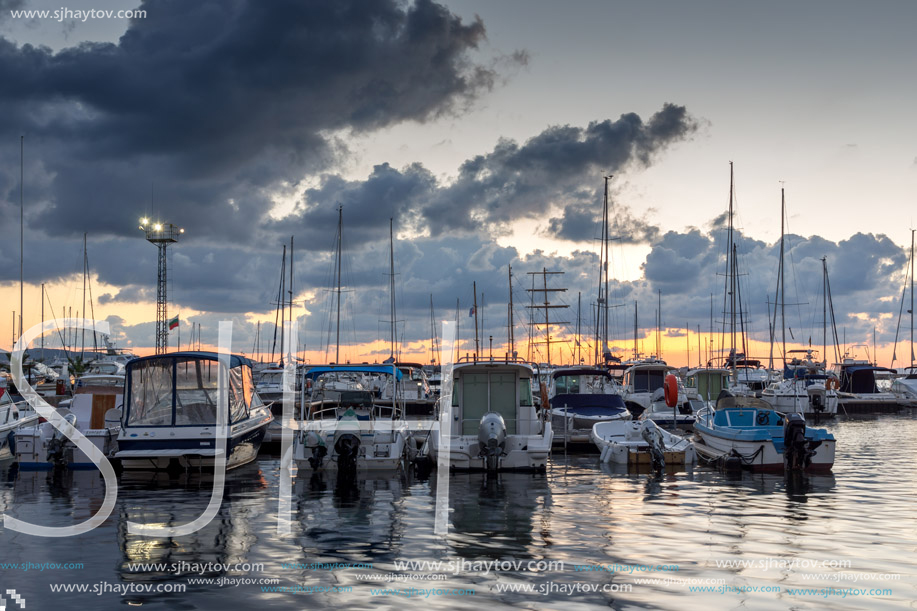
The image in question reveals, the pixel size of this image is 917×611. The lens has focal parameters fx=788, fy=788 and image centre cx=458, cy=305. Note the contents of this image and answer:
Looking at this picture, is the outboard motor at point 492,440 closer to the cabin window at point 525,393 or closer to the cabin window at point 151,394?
the cabin window at point 525,393

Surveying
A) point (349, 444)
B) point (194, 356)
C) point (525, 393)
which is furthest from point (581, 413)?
point (194, 356)

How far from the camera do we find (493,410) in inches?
1043

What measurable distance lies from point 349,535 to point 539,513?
465 centimetres

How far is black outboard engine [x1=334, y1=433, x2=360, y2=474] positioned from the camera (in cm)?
2312

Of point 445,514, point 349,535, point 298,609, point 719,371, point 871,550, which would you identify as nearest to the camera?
A: point 298,609

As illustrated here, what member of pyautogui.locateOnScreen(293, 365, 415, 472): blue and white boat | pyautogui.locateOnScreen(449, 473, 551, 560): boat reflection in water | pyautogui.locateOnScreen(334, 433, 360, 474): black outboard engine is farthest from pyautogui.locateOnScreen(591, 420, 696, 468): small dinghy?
pyautogui.locateOnScreen(334, 433, 360, 474): black outboard engine

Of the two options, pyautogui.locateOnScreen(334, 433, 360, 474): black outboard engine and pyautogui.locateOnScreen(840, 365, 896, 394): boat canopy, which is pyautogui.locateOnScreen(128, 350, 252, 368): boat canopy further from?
pyautogui.locateOnScreen(840, 365, 896, 394): boat canopy

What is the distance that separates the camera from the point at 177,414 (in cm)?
2350

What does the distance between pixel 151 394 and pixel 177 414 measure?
41.3 inches

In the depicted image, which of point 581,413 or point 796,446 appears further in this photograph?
point 581,413

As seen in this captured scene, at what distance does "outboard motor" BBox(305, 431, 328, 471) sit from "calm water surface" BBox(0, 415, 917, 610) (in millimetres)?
680

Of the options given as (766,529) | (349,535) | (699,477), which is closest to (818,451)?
(699,477)

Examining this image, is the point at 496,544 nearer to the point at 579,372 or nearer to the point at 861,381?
the point at 579,372

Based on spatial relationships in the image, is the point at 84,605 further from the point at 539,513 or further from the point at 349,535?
the point at 539,513
